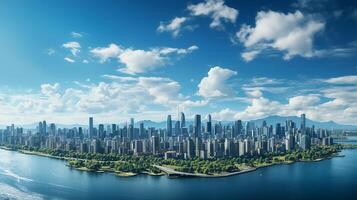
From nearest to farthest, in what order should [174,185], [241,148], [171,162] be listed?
[174,185] → [171,162] → [241,148]

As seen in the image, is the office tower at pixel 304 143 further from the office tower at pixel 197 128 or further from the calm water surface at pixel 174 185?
the office tower at pixel 197 128

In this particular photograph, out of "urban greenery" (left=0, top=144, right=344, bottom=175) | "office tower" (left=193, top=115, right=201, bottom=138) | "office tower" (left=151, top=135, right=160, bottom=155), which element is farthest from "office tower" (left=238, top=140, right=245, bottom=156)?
"office tower" (left=193, top=115, right=201, bottom=138)

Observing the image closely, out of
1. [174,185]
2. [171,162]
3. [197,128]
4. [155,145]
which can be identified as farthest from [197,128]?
[174,185]

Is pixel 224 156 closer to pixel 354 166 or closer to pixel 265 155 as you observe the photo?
pixel 265 155

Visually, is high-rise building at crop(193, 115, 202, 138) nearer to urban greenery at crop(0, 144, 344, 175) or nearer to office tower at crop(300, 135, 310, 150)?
office tower at crop(300, 135, 310, 150)

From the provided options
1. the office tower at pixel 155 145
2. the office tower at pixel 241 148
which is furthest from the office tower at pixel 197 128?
the office tower at pixel 241 148

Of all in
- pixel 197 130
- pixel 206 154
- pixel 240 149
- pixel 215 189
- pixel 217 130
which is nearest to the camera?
pixel 215 189

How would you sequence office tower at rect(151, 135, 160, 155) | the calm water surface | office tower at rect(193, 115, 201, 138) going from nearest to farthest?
the calm water surface < office tower at rect(151, 135, 160, 155) < office tower at rect(193, 115, 201, 138)

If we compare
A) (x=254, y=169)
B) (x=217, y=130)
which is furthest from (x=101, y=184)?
(x=217, y=130)

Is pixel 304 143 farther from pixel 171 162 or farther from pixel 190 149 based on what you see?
pixel 171 162
